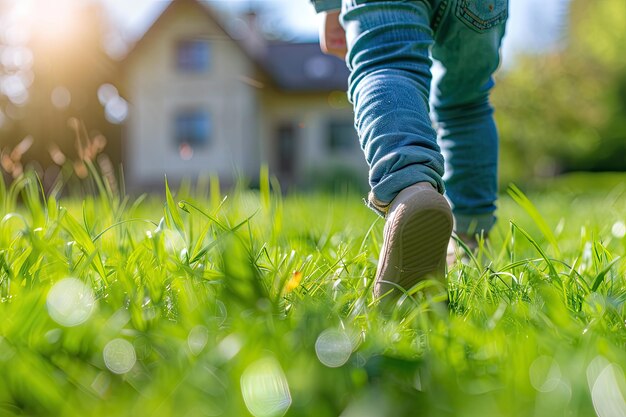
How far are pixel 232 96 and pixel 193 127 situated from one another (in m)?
1.62

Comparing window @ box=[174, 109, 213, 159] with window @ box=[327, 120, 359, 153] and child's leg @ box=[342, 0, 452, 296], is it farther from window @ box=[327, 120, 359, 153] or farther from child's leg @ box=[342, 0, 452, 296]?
child's leg @ box=[342, 0, 452, 296]

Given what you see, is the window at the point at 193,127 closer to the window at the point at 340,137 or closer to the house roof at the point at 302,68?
the house roof at the point at 302,68

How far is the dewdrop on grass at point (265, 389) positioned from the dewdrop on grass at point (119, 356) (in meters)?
0.18

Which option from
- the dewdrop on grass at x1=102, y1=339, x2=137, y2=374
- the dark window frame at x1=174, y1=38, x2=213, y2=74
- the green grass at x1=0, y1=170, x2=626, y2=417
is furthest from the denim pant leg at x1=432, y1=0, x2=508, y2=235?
the dark window frame at x1=174, y1=38, x2=213, y2=74

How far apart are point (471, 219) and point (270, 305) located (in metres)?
1.21

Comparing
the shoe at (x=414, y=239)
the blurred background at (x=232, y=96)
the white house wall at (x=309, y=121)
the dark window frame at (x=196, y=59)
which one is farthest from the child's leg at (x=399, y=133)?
the white house wall at (x=309, y=121)

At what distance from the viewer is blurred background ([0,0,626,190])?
20.5m

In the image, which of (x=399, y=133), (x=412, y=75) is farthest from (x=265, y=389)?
(x=412, y=75)

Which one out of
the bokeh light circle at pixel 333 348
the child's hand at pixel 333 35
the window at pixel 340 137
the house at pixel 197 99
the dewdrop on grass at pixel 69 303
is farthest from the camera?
the window at pixel 340 137

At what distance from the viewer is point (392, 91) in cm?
136

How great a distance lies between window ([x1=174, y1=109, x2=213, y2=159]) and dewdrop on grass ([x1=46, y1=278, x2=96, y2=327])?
20115mm

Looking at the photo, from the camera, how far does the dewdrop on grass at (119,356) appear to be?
31.2 inches

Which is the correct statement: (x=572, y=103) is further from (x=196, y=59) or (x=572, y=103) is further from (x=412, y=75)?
(x=412, y=75)

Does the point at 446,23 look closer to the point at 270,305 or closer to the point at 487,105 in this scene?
the point at 487,105
